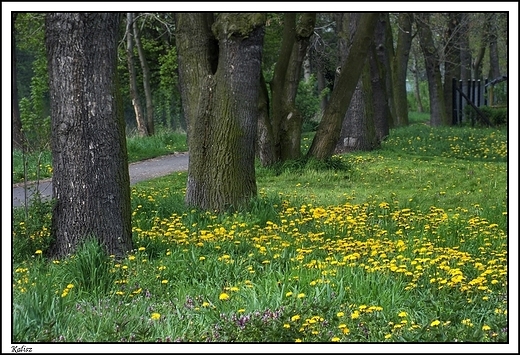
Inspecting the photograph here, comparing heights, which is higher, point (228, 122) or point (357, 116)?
point (357, 116)

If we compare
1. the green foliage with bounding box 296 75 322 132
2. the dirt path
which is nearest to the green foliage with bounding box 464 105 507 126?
the green foliage with bounding box 296 75 322 132

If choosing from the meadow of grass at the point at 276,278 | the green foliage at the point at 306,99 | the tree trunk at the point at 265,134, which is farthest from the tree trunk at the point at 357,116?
the green foliage at the point at 306,99

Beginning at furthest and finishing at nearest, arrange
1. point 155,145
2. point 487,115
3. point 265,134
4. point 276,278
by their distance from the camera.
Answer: point 487,115
point 155,145
point 265,134
point 276,278

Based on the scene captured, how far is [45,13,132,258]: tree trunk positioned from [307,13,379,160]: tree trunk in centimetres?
801

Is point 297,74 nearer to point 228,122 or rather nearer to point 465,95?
point 228,122

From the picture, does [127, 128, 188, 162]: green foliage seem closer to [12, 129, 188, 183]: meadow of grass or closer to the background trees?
[12, 129, 188, 183]: meadow of grass

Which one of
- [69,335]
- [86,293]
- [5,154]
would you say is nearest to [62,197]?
[5,154]

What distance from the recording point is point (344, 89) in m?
14.2

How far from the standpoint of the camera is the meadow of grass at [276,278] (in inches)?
185

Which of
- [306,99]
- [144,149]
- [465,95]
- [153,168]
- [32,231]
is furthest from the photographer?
[465,95]

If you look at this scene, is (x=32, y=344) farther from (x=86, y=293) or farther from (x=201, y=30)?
(x=201, y=30)

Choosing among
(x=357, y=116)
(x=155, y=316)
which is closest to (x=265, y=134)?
(x=357, y=116)

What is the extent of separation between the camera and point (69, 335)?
4637 millimetres

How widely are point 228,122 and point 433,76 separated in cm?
2047
